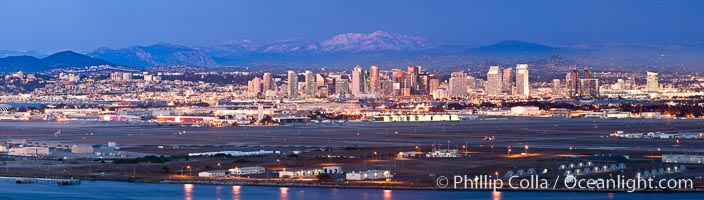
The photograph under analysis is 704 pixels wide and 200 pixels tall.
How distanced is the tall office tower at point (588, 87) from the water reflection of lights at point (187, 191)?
83.2 m

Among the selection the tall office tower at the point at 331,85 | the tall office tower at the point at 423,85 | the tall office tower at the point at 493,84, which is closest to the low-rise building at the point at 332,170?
the tall office tower at the point at 493,84

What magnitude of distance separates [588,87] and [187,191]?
279ft

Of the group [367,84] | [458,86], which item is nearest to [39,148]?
[458,86]

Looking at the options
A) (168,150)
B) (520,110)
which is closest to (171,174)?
(168,150)

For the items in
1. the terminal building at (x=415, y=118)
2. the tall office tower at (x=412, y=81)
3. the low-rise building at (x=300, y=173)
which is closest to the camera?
the low-rise building at (x=300, y=173)

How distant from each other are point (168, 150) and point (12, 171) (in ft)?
→ 25.2

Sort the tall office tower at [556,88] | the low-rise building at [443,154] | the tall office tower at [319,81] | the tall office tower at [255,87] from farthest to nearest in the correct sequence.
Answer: the tall office tower at [255,87]
the tall office tower at [319,81]
the tall office tower at [556,88]
the low-rise building at [443,154]

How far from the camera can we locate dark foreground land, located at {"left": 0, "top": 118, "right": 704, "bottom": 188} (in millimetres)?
31953

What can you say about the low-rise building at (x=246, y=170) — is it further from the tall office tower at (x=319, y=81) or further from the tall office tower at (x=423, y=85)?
the tall office tower at (x=423, y=85)

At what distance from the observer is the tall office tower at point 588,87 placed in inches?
4358

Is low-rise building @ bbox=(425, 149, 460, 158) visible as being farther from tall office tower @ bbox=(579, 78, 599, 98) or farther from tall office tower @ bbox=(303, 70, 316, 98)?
tall office tower @ bbox=(303, 70, 316, 98)

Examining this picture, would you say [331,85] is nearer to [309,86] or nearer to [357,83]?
[357,83]

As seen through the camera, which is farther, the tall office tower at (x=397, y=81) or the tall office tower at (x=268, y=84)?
the tall office tower at (x=268, y=84)

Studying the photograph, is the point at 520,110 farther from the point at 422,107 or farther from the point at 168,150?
the point at 168,150
